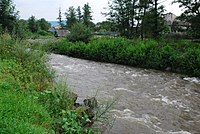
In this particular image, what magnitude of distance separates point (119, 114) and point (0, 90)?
360 cm

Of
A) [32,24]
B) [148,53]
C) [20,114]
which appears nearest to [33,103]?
[20,114]

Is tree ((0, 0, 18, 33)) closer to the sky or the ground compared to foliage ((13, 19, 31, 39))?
closer to the sky

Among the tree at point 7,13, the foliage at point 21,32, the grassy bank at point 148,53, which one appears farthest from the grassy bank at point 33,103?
the tree at point 7,13

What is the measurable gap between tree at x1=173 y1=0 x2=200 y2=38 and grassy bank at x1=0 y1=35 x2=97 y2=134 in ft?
53.4

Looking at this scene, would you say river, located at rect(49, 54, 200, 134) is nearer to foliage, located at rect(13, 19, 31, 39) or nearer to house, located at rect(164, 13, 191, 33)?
foliage, located at rect(13, 19, 31, 39)

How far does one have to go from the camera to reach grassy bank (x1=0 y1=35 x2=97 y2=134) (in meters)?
3.53

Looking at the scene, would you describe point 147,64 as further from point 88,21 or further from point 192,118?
point 88,21

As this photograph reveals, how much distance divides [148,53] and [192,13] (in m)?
5.69

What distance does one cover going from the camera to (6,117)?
3.47 metres

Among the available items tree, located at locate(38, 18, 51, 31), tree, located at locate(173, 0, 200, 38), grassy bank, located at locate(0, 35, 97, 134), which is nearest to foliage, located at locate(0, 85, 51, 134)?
grassy bank, located at locate(0, 35, 97, 134)

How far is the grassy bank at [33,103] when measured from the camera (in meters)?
3.53

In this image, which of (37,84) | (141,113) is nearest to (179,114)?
(141,113)

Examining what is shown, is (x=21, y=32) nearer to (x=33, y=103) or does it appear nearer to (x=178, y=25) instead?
(x=33, y=103)

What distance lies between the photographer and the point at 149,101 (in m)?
8.96
